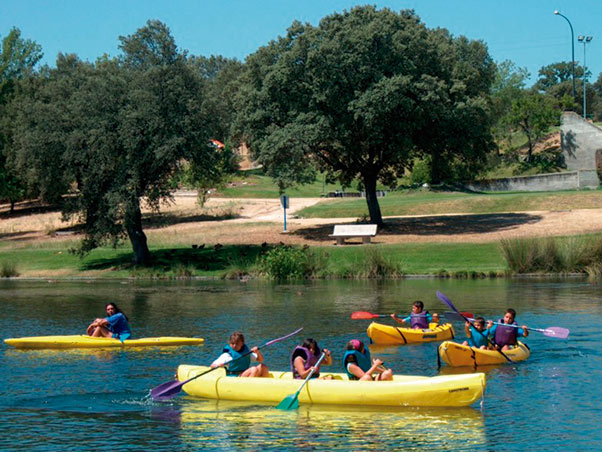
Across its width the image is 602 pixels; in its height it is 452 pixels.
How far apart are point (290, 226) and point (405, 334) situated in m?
30.1

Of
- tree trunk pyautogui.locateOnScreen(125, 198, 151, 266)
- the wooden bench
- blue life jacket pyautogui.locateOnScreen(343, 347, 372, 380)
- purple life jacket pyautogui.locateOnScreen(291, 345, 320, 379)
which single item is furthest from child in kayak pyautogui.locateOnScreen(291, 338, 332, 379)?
the wooden bench

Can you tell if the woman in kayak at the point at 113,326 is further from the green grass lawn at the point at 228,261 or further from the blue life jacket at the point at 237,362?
the green grass lawn at the point at 228,261

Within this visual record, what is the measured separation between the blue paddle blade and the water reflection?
0.11 m

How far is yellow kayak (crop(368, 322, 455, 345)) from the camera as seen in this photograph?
2214cm

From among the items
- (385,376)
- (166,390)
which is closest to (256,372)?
(166,390)

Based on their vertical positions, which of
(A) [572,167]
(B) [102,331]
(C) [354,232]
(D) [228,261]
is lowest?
A: (B) [102,331]

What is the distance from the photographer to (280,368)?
62.5 ft

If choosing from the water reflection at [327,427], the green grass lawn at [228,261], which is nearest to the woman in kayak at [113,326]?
the water reflection at [327,427]

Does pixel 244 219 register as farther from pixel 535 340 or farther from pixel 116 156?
pixel 535 340

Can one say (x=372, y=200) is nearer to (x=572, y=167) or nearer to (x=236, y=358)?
(x=572, y=167)

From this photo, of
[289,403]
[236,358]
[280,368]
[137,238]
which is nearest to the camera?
[289,403]

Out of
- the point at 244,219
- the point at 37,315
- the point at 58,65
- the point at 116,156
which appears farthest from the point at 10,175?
the point at 37,315

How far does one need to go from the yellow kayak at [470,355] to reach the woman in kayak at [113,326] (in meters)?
8.33

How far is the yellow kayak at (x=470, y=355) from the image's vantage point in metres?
18.5
